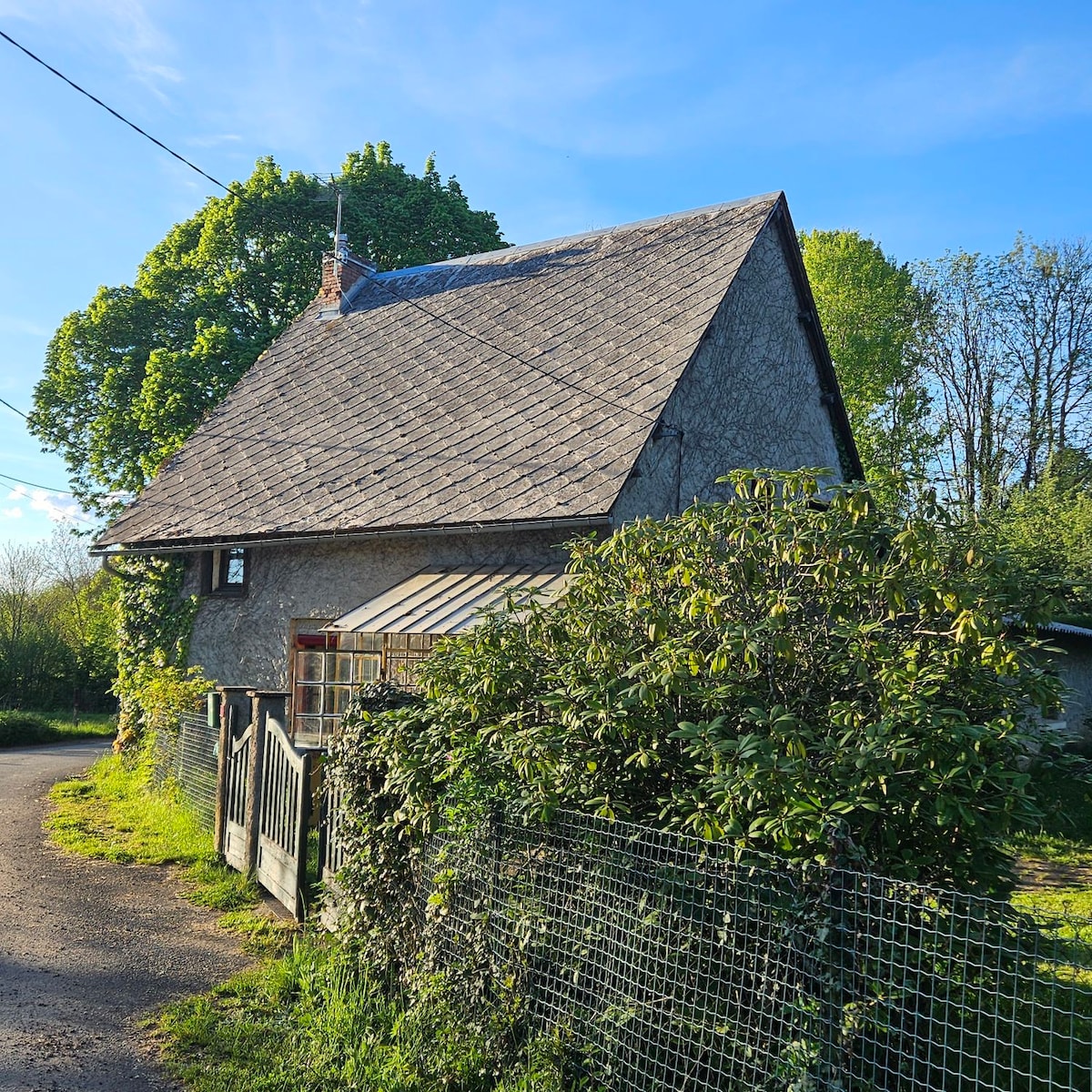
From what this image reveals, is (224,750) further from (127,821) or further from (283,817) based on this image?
(127,821)

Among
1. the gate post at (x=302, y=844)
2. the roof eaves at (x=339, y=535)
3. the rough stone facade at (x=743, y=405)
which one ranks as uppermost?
the rough stone facade at (x=743, y=405)

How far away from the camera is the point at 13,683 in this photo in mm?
28750

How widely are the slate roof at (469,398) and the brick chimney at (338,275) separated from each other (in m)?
0.53

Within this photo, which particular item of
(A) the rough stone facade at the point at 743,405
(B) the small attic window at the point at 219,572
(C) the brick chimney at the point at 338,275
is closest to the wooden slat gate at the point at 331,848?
(A) the rough stone facade at the point at 743,405

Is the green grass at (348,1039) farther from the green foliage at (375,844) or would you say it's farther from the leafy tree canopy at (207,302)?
the leafy tree canopy at (207,302)

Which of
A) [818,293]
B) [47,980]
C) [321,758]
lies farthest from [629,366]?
[818,293]

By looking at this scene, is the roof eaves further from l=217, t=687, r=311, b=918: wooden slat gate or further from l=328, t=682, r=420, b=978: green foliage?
l=328, t=682, r=420, b=978: green foliage

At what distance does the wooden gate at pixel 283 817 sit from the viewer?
23.2ft

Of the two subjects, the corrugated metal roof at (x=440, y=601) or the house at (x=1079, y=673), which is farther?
the house at (x=1079, y=673)

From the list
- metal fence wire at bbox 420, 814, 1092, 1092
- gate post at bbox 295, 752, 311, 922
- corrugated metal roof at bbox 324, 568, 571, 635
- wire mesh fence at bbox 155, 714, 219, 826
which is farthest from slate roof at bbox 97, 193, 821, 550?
metal fence wire at bbox 420, 814, 1092, 1092

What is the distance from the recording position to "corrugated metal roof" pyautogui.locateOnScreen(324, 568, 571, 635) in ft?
32.6

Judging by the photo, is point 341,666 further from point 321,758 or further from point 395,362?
point 395,362

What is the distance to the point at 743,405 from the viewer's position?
12766mm

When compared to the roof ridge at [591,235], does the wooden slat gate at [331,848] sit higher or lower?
lower
